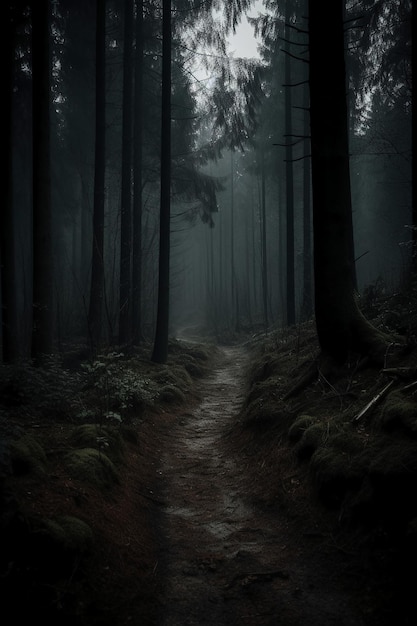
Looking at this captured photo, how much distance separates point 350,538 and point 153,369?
28.4ft

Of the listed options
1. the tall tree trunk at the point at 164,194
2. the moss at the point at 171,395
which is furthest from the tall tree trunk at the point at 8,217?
the tall tree trunk at the point at 164,194

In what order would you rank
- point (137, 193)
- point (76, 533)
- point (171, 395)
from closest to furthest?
point (76, 533)
point (171, 395)
point (137, 193)

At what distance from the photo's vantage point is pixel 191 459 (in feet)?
21.4

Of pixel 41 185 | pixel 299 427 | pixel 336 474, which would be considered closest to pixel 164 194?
pixel 41 185

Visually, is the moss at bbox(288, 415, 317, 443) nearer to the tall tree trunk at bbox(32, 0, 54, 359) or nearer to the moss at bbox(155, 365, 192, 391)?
the moss at bbox(155, 365, 192, 391)

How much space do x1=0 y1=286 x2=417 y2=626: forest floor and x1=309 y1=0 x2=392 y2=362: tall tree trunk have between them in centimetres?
80

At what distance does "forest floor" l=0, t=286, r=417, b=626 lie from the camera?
2955mm

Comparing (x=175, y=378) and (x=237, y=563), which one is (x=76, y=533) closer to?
(x=237, y=563)

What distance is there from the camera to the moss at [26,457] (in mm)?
4098

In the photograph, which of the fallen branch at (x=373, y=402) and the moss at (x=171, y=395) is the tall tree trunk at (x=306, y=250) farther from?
the fallen branch at (x=373, y=402)

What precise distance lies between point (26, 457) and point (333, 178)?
571cm

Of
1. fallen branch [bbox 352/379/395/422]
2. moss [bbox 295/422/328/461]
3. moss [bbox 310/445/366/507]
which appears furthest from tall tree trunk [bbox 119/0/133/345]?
moss [bbox 310/445/366/507]

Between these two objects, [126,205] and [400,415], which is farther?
[126,205]

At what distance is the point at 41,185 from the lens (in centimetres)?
902
